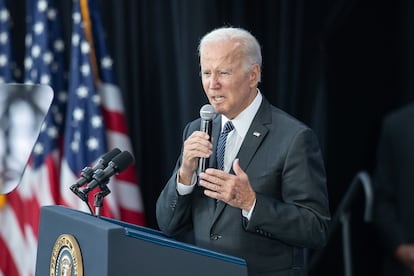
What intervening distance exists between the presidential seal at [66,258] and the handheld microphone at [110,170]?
17 cm

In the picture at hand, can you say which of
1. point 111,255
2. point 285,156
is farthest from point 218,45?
point 111,255

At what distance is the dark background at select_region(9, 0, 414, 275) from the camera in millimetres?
4324

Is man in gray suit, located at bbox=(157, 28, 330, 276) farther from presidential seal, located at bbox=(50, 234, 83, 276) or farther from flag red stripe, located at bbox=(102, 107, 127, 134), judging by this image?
flag red stripe, located at bbox=(102, 107, 127, 134)

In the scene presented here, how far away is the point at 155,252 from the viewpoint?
77.9 inches

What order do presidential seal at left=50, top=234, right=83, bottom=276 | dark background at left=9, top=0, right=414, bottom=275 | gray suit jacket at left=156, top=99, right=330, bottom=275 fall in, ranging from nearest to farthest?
presidential seal at left=50, top=234, right=83, bottom=276 < gray suit jacket at left=156, top=99, right=330, bottom=275 < dark background at left=9, top=0, right=414, bottom=275

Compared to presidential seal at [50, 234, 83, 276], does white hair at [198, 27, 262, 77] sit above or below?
above

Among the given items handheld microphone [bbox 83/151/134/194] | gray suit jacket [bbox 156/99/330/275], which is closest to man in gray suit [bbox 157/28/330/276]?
gray suit jacket [bbox 156/99/330/275]

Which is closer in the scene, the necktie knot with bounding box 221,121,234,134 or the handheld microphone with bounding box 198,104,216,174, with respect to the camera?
the handheld microphone with bounding box 198,104,216,174

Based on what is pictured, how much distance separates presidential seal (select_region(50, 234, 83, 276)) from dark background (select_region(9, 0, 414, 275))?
2.15 metres

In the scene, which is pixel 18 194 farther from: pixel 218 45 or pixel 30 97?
pixel 218 45

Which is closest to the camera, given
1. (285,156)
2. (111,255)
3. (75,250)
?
(111,255)

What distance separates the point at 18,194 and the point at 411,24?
117 inches

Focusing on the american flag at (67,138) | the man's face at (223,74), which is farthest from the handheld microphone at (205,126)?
the american flag at (67,138)

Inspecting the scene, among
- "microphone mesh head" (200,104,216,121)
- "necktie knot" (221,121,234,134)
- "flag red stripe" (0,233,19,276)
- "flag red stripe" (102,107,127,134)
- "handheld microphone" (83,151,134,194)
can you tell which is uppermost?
"microphone mesh head" (200,104,216,121)
